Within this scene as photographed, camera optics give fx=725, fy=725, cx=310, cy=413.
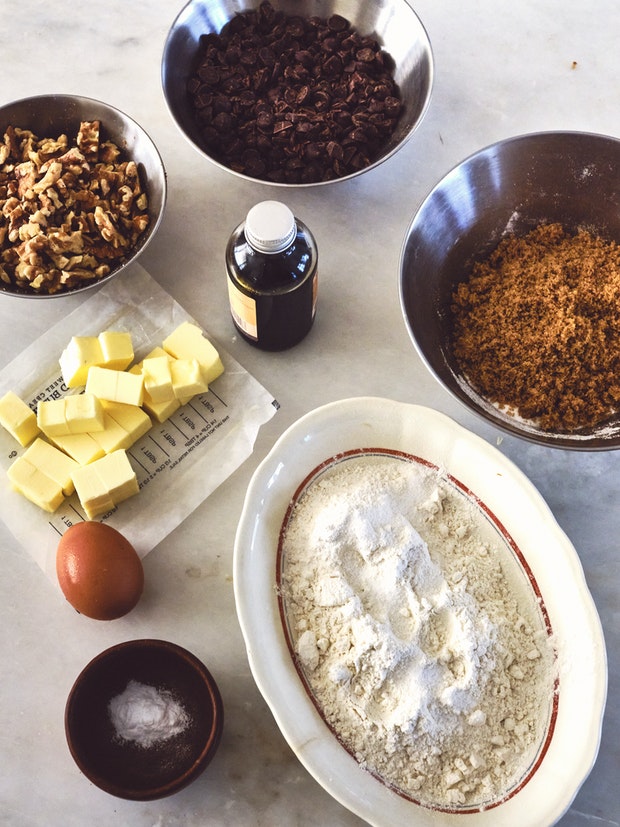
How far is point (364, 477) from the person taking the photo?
1146mm

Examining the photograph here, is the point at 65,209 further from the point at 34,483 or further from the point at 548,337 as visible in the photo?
the point at 548,337

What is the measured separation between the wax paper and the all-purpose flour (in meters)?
0.21

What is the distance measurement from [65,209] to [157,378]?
36 centimetres

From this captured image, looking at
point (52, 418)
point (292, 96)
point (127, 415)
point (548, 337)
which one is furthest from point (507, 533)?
point (292, 96)

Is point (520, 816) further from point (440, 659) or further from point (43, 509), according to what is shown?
point (43, 509)

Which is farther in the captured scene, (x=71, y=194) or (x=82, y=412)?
(x=71, y=194)

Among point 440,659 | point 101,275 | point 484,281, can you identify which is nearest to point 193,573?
point 440,659

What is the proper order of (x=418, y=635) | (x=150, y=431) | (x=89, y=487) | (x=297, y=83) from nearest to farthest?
(x=418, y=635), (x=89, y=487), (x=150, y=431), (x=297, y=83)

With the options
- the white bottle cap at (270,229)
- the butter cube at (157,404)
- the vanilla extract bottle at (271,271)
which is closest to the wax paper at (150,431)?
the butter cube at (157,404)

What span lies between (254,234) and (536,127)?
0.80 meters

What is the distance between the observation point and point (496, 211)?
1.31 metres

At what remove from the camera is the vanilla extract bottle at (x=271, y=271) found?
1059mm

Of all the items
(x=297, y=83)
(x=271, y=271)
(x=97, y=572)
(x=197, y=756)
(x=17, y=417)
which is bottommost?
(x=197, y=756)

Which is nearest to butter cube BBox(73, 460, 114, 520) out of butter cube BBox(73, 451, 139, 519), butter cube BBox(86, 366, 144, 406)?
butter cube BBox(73, 451, 139, 519)
